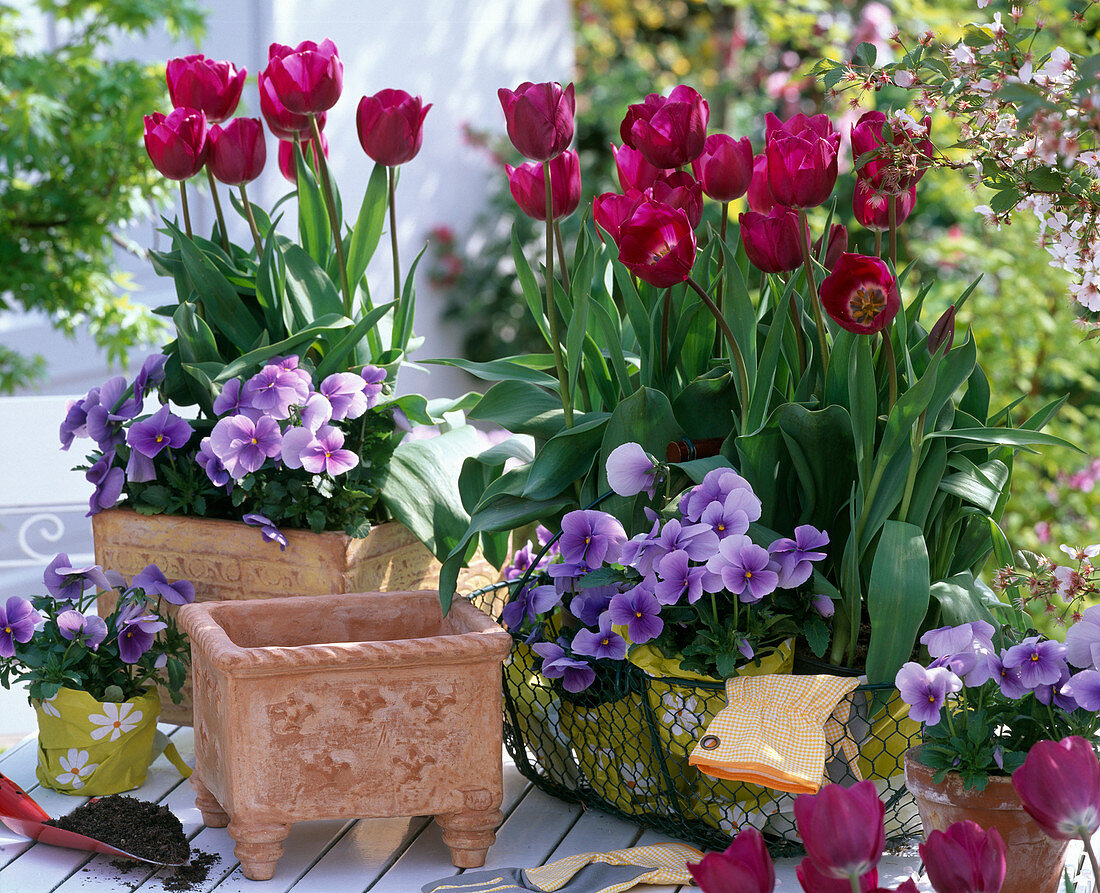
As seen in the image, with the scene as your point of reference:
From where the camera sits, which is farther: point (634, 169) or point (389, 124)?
point (389, 124)

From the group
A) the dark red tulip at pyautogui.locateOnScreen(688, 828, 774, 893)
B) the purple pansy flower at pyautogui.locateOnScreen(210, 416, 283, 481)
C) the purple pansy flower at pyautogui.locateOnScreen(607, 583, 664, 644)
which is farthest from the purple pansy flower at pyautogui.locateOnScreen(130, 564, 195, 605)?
the dark red tulip at pyautogui.locateOnScreen(688, 828, 774, 893)

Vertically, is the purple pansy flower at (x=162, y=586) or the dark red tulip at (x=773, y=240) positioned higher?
the dark red tulip at (x=773, y=240)

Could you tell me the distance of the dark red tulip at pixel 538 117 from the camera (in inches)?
46.8

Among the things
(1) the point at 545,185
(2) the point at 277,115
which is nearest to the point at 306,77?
(2) the point at 277,115

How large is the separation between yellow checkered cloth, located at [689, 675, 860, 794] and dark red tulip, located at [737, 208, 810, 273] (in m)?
0.36

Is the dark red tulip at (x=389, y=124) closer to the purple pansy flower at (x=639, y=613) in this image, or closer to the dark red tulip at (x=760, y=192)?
the dark red tulip at (x=760, y=192)

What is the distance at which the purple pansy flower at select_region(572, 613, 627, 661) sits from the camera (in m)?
1.18

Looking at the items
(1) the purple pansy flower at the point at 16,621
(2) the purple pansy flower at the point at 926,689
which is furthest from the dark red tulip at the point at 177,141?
(2) the purple pansy flower at the point at 926,689

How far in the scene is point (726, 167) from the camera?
3.78 ft

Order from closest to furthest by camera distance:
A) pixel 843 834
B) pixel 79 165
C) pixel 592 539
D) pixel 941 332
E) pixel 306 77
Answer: pixel 843 834 → pixel 941 332 → pixel 592 539 → pixel 306 77 → pixel 79 165

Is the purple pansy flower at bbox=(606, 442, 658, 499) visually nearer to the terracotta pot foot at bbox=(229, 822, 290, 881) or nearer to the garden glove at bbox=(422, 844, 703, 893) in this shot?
the garden glove at bbox=(422, 844, 703, 893)

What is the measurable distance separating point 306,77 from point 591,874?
902 millimetres

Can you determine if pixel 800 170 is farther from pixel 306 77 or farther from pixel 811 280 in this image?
pixel 306 77

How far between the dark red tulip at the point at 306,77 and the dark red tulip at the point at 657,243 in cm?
52
